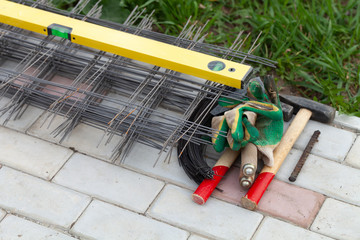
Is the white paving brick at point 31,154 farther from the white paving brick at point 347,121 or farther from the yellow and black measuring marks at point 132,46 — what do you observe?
the white paving brick at point 347,121

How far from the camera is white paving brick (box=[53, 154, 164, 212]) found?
3.01 metres

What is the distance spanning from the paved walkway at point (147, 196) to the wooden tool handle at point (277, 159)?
0.25 feet

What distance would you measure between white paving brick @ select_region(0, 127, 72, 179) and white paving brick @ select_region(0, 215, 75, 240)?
330mm

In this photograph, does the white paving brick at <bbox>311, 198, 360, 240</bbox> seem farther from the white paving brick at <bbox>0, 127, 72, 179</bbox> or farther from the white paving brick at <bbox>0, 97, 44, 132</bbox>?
the white paving brick at <bbox>0, 97, 44, 132</bbox>

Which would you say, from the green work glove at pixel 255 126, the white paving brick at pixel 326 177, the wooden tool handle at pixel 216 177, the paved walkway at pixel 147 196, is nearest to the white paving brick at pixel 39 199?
the paved walkway at pixel 147 196

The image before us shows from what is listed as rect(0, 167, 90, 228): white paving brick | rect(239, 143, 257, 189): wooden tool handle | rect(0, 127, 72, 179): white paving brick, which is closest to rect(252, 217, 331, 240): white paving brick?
rect(239, 143, 257, 189): wooden tool handle

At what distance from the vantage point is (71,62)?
378cm

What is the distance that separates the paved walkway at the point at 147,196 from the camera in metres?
2.86

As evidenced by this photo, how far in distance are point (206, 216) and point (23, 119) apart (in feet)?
Result: 4.44

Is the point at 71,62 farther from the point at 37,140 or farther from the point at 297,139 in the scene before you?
the point at 297,139

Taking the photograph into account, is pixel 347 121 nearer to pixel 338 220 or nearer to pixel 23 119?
pixel 338 220

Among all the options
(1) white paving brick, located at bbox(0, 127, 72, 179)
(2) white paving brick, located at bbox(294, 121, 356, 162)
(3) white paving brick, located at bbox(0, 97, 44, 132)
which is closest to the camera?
(1) white paving brick, located at bbox(0, 127, 72, 179)

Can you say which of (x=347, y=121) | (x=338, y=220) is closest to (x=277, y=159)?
(x=338, y=220)

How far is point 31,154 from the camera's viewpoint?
3.24 meters
